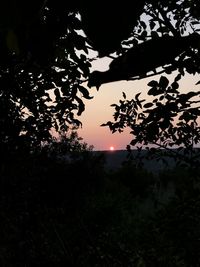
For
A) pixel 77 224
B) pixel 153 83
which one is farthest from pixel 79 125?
pixel 77 224

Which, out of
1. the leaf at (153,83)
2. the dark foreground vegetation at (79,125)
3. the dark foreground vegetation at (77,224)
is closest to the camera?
the dark foreground vegetation at (79,125)

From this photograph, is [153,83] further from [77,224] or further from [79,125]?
[77,224]

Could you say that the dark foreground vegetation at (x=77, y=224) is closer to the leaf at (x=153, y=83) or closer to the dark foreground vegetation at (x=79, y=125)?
the dark foreground vegetation at (x=79, y=125)

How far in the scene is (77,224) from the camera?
8586 mm

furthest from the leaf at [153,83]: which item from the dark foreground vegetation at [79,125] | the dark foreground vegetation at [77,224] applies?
the dark foreground vegetation at [77,224]

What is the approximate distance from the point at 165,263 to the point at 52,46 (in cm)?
628

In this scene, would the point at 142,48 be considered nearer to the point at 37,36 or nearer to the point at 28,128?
the point at 37,36

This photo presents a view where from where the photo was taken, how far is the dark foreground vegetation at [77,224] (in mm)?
4605

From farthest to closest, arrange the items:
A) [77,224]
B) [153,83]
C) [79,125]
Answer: [77,224], [79,125], [153,83]

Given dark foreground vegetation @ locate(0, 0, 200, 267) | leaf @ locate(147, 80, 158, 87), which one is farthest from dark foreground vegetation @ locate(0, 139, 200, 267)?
leaf @ locate(147, 80, 158, 87)

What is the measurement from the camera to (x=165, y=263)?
6.50 m

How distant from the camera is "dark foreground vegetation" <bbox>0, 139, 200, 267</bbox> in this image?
461cm

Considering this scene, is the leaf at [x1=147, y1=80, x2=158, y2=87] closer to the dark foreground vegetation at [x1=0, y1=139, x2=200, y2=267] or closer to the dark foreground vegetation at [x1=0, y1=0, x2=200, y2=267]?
the dark foreground vegetation at [x1=0, y1=0, x2=200, y2=267]

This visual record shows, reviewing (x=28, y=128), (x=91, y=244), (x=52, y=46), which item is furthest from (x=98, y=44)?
(x=91, y=244)
